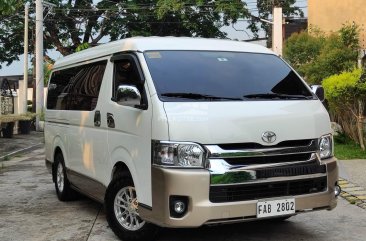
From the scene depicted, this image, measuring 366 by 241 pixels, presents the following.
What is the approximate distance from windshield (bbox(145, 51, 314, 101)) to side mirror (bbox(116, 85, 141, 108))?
0.22m

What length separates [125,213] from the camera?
17.3 feet

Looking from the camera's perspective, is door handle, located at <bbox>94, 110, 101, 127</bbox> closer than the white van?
No

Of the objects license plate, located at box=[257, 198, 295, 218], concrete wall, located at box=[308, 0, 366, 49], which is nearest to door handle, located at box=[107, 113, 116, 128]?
license plate, located at box=[257, 198, 295, 218]

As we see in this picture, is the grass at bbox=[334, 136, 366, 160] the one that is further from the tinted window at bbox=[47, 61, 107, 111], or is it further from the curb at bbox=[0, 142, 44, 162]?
the curb at bbox=[0, 142, 44, 162]

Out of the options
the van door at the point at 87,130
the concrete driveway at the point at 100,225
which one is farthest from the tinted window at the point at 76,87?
the concrete driveway at the point at 100,225

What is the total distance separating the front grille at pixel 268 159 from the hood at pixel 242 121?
0.14 m

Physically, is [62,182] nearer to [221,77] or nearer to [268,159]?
[221,77]

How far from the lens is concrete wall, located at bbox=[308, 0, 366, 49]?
20.7 meters

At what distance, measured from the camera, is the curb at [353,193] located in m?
7.09

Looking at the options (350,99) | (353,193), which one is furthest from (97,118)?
(350,99)

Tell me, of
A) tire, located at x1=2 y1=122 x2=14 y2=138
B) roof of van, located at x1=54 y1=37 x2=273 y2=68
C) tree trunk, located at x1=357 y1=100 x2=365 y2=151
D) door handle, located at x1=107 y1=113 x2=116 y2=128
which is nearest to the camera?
roof of van, located at x1=54 y1=37 x2=273 y2=68

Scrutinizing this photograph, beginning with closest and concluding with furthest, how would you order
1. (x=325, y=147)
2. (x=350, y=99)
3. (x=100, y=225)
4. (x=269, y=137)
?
(x=269, y=137) < (x=325, y=147) < (x=100, y=225) < (x=350, y=99)

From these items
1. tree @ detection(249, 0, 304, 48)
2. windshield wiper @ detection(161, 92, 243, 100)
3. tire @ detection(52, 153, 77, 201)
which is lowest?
tire @ detection(52, 153, 77, 201)

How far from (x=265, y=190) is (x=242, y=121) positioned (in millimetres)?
636
